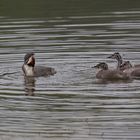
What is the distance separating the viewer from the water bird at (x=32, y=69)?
59.8 ft

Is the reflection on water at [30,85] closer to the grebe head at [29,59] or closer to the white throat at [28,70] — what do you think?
the white throat at [28,70]

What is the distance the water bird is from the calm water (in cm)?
16

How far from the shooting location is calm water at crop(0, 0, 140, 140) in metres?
13.3

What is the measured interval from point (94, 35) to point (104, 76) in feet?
16.6

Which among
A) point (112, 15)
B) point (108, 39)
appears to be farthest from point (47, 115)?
point (112, 15)

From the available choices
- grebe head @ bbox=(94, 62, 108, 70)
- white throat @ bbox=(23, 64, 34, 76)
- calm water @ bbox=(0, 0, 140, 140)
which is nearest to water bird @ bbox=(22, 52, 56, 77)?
white throat @ bbox=(23, 64, 34, 76)

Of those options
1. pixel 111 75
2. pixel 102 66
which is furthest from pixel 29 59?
pixel 111 75

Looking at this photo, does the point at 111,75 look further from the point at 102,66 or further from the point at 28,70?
the point at 28,70

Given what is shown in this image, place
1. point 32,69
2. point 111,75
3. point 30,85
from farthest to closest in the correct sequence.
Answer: point 32,69 → point 111,75 → point 30,85

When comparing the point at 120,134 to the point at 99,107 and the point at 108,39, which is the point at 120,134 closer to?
the point at 99,107

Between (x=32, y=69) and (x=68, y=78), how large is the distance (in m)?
1.48

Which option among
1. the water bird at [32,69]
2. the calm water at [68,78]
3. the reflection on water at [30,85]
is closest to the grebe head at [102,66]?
the calm water at [68,78]

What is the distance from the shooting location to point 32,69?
18828 mm

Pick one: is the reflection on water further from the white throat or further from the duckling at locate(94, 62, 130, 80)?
the duckling at locate(94, 62, 130, 80)
